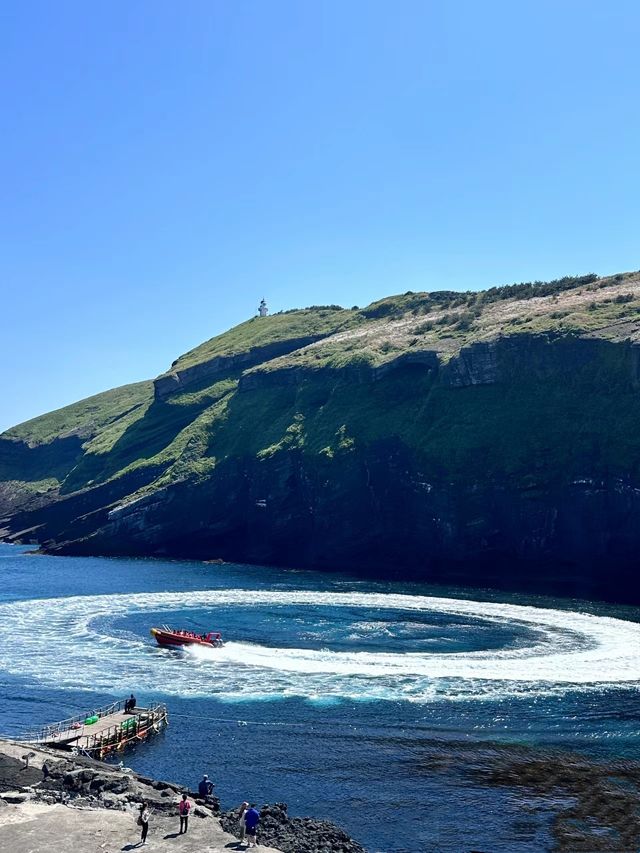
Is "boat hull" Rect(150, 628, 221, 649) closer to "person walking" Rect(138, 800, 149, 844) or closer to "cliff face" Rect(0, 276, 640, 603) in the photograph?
"person walking" Rect(138, 800, 149, 844)

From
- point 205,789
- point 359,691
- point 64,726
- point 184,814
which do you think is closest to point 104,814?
point 184,814

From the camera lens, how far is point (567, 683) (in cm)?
7206

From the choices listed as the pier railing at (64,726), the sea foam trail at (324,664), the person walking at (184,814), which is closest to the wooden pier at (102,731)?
the pier railing at (64,726)

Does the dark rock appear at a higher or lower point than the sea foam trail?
lower

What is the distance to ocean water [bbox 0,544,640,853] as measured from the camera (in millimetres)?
48875

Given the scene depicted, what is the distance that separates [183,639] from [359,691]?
2274cm

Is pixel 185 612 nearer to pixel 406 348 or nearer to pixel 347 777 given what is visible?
pixel 347 777

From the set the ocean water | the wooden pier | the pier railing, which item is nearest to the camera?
the ocean water

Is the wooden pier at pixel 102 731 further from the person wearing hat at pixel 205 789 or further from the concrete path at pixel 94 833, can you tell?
the concrete path at pixel 94 833

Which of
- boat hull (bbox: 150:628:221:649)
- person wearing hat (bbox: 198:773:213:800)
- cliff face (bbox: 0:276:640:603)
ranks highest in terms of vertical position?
cliff face (bbox: 0:276:640:603)

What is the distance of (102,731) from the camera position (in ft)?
186

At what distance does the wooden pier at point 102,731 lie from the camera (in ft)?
181

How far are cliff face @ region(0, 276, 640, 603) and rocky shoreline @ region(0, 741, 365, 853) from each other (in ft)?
278

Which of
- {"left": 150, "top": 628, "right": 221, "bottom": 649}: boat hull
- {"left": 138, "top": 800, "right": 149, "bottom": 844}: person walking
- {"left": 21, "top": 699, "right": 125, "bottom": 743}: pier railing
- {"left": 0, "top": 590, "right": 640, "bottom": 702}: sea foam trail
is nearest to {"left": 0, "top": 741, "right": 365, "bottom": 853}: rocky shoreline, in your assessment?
{"left": 138, "top": 800, "right": 149, "bottom": 844}: person walking
